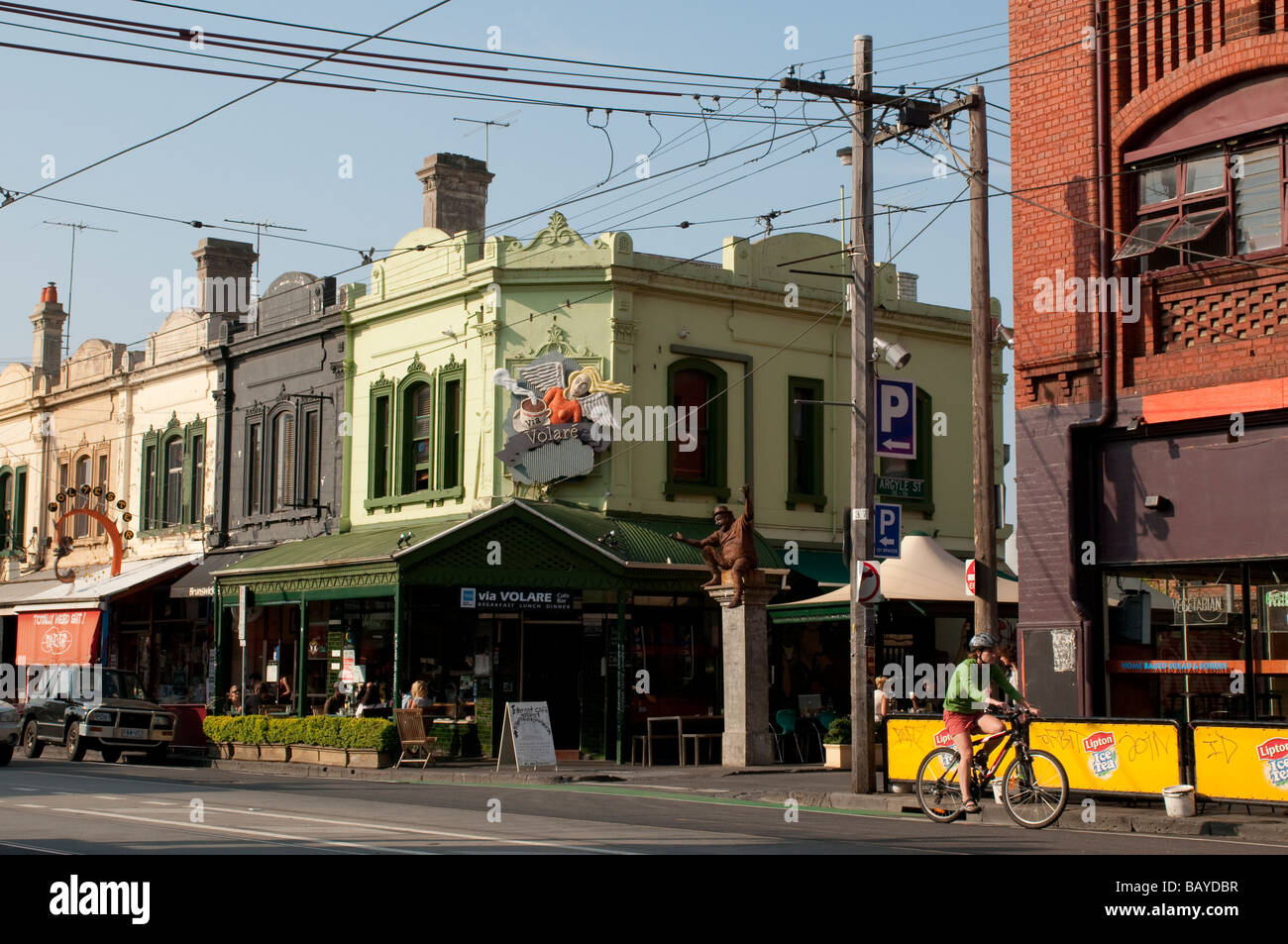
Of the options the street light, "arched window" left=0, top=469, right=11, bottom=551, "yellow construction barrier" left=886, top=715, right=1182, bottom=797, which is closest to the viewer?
"yellow construction barrier" left=886, top=715, right=1182, bottom=797

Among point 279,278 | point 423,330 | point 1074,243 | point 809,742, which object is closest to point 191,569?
point 279,278

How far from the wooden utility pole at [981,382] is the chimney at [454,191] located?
13.7 meters

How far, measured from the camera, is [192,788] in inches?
752

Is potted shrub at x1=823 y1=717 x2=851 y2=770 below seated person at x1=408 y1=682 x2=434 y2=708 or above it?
below

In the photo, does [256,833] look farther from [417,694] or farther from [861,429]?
[417,694]

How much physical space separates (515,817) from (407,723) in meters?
10.2

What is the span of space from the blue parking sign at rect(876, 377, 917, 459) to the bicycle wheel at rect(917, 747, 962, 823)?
5.75 m

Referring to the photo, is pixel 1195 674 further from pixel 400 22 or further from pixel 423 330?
pixel 423 330

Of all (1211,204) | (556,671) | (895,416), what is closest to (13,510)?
(556,671)

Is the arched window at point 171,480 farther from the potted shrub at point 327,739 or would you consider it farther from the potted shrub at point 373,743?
the potted shrub at point 373,743

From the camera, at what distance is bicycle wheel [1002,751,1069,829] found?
45.9 ft

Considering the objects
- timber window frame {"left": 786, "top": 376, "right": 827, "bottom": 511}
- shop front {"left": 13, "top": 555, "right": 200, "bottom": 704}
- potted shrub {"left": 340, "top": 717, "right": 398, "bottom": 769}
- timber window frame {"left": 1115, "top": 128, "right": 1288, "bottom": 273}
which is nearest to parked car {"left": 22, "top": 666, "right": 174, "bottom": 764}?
shop front {"left": 13, "top": 555, "right": 200, "bottom": 704}

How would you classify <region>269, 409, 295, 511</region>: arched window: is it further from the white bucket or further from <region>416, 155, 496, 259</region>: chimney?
the white bucket

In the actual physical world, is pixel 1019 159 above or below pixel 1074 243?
above
